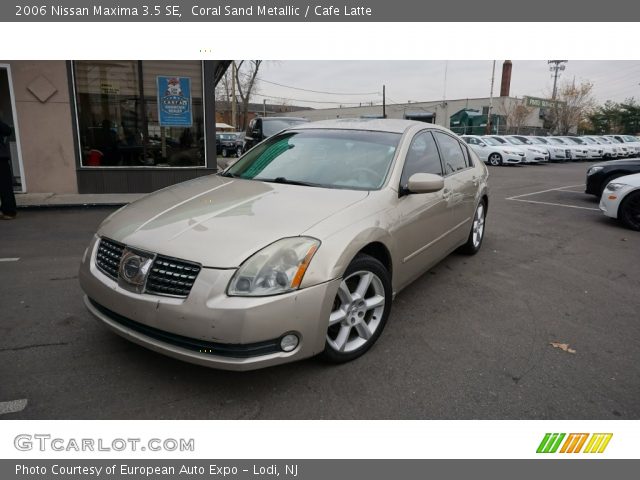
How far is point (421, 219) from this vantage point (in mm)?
3662

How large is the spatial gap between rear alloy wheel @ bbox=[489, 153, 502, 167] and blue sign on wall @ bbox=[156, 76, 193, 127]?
1566 cm

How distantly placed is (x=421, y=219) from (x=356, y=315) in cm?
114

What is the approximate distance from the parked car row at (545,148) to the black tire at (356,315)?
55.2ft

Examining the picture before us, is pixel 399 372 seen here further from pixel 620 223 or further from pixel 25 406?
pixel 620 223

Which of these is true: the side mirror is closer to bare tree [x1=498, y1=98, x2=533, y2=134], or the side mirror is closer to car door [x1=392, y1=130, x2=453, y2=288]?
car door [x1=392, y1=130, x2=453, y2=288]

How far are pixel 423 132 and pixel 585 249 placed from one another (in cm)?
359

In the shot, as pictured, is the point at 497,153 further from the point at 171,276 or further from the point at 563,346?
the point at 171,276

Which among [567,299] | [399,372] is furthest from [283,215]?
[567,299]

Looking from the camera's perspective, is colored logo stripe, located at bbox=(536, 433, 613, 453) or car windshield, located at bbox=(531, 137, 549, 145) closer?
colored logo stripe, located at bbox=(536, 433, 613, 453)

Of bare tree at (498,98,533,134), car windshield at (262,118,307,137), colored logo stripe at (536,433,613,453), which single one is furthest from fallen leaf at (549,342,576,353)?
bare tree at (498,98,533,134)

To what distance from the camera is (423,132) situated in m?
4.16

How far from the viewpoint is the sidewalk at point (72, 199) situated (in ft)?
26.6

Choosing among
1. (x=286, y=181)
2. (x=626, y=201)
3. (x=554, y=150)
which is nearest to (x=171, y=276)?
(x=286, y=181)

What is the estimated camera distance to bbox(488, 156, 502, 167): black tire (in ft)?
68.2
